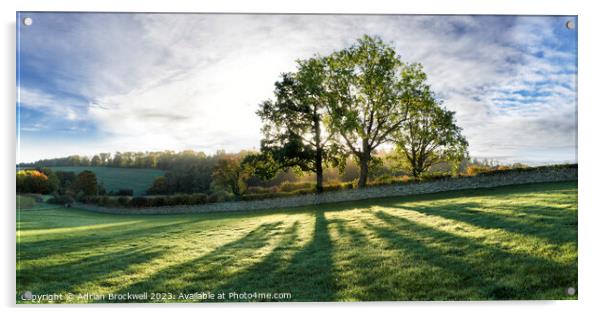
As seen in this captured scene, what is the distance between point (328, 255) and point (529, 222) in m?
3.70

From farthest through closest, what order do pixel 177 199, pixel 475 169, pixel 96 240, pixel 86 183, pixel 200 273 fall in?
pixel 475 169
pixel 177 199
pixel 96 240
pixel 86 183
pixel 200 273

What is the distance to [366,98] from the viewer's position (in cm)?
876

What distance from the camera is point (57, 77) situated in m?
5.62

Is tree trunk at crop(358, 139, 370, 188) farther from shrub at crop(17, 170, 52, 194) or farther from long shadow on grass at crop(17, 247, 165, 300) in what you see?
shrub at crop(17, 170, 52, 194)

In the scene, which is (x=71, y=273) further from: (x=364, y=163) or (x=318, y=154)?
(x=364, y=163)

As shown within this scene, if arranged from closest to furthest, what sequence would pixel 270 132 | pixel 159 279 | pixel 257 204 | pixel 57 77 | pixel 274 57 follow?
pixel 159 279 < pixel 57 77 < pixel 274 57 < pixel 270 132 < pixel 257 204

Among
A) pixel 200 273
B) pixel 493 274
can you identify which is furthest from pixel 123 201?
pixel 493 274

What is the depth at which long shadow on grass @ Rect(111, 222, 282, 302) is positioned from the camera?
5039 mm

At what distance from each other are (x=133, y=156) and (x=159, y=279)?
2.38 metres

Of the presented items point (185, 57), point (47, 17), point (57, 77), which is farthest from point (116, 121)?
point (47, 17)

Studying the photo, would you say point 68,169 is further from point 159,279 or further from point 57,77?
point 159,279

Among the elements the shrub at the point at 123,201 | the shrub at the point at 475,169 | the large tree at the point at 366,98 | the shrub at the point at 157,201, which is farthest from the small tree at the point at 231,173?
the shrub at the point at 475,169

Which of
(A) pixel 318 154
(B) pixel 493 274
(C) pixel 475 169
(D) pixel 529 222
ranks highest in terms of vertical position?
Answer: (A) pixel 318 154

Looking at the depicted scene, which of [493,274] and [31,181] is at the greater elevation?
[31,181]
